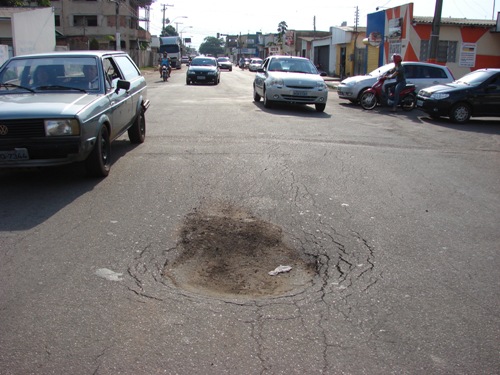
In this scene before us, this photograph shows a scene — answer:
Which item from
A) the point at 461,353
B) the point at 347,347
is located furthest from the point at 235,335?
the point at 461,353

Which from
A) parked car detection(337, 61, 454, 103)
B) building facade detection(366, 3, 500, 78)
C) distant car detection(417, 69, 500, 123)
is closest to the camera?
distant car detection(417, 69, 500, 123)

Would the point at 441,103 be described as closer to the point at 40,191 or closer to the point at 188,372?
the point at 40,191

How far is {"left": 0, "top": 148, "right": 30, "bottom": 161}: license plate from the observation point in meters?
6.07

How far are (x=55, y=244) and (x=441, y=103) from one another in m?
12.4

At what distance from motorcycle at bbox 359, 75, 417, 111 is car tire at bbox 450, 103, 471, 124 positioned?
2.57 m

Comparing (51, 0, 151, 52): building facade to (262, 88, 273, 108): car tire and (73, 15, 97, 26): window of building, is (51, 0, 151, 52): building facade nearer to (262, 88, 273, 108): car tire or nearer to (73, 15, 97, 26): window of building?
(73, 15, 97, 26): window of building

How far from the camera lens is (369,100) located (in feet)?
55.9

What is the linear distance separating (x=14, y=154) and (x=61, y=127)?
640mm

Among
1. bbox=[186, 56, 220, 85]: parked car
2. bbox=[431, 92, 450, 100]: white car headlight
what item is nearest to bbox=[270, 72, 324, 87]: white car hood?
bbox=[431, 92, 450, 100]: white car headlight

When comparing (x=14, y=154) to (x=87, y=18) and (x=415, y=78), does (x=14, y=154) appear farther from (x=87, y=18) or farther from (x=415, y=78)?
(x=87, y=18)

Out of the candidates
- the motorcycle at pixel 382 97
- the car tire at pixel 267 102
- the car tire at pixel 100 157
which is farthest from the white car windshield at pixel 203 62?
the car tire at pixel 100 157

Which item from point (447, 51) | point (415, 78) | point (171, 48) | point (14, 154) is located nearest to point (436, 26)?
point (415, 78)

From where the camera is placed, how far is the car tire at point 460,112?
47.0 ft

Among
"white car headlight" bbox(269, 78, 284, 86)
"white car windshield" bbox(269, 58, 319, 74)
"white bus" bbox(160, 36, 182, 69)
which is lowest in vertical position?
"white car headlight" bbox(269, 78, 284, 86)
